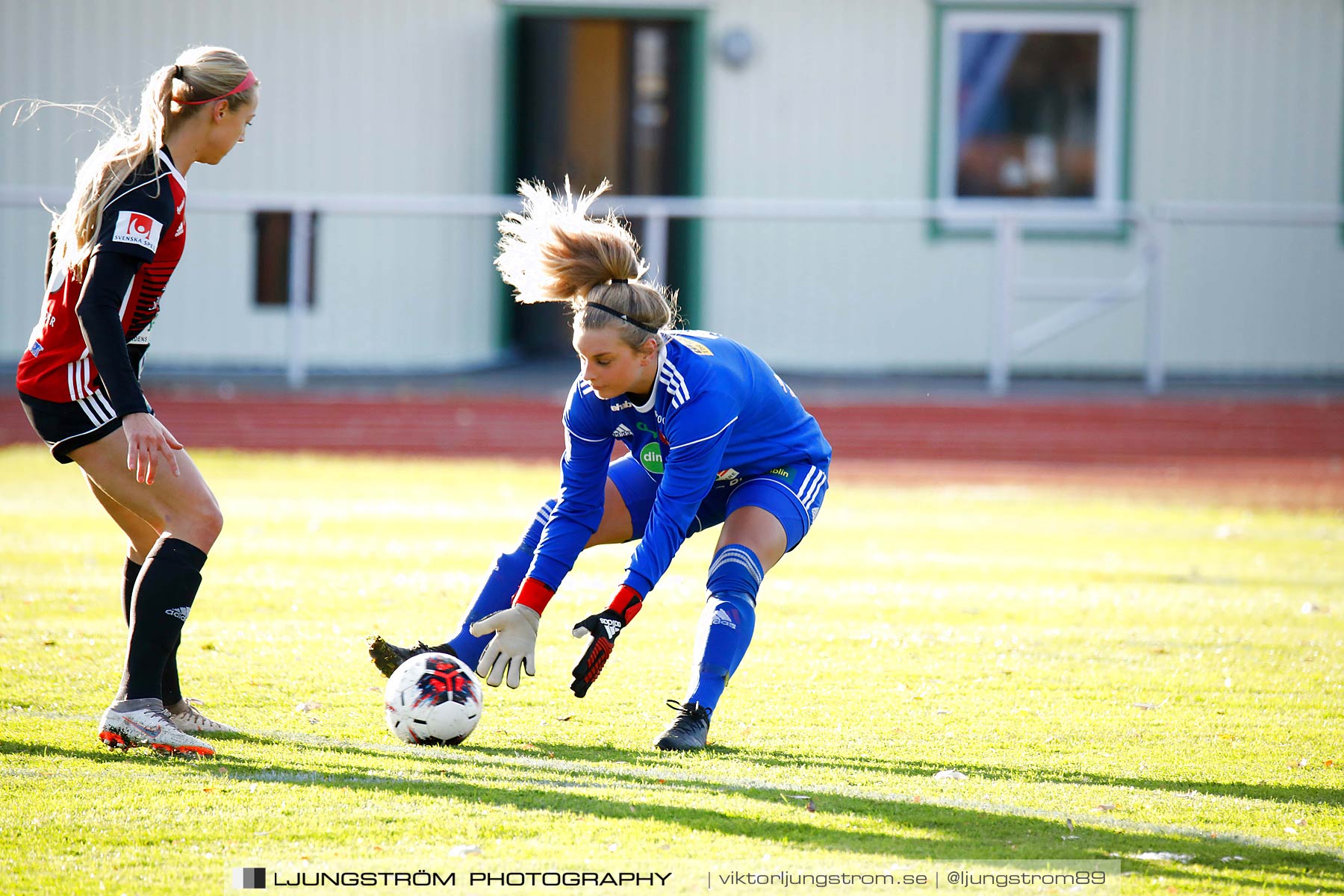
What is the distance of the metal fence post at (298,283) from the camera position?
14.4 m

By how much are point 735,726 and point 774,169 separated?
1138cm

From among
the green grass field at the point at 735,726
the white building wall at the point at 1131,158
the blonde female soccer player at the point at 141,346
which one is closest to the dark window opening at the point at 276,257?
the white building wall at the point at 1131,158

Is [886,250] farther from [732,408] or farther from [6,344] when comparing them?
[732,408]

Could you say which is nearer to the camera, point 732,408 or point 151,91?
point 151,91

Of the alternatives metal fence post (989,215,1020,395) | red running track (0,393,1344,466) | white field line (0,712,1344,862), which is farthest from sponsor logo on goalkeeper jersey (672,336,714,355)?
metal fence post (989,215,1020,395)

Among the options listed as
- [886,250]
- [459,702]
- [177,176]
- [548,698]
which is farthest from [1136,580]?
[886,250]

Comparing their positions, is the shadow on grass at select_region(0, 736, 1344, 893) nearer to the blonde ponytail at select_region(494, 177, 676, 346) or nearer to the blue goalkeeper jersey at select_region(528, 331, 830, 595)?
the blue goalkeeper jersey at select_region(528, 331, 830, 595)

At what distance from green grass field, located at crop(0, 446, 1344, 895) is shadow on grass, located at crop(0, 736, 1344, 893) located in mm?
13

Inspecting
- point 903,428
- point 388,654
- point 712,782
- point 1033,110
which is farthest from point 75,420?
point 1033,110

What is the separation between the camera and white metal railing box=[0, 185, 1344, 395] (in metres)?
14.4

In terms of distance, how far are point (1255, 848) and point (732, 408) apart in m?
2.03

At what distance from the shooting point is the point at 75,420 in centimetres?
466

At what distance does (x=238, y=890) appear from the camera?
3.58 meters

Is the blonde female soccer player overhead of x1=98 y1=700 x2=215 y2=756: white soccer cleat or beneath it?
overhead
